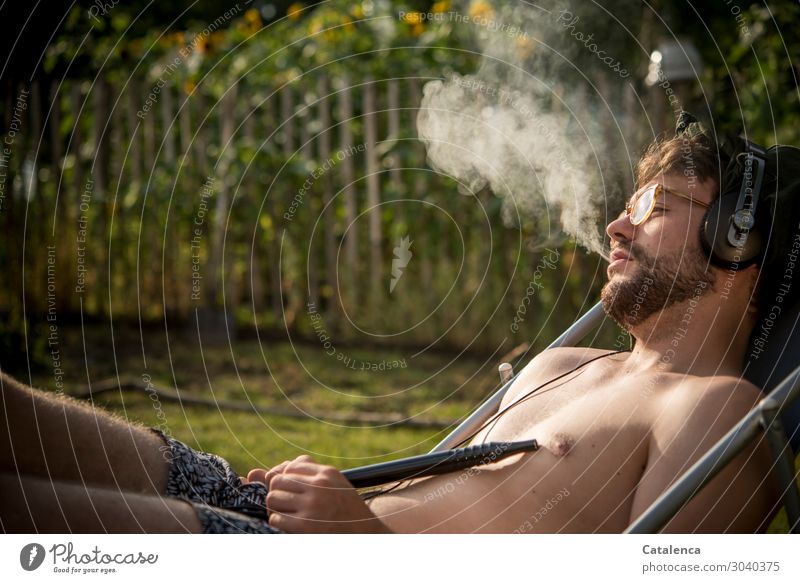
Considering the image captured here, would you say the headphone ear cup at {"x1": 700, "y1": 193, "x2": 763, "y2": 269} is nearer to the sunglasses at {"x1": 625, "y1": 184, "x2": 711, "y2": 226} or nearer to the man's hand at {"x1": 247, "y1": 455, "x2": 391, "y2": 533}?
the sunglasses at {"x1": 625, "y1": 184, "x2": 711, "y2": 226}

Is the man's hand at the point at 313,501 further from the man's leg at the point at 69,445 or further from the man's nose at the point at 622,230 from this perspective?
the man's nose at the point at 622,230

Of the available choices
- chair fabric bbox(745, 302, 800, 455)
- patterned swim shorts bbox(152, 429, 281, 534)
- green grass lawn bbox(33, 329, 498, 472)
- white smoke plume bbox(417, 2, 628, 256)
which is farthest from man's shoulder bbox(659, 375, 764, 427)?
white smoke plume bbox(417, 2, 628, 256)

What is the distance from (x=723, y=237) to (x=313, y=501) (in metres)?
0.96

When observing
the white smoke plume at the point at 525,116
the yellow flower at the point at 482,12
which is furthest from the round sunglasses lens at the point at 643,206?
the yellow flower at the point at 482,12

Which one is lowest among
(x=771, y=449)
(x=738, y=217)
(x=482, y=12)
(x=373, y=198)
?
(x=771, y=449)

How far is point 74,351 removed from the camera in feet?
14.9

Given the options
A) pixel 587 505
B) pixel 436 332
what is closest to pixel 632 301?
pixel 587 505

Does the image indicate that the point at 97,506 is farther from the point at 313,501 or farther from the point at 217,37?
the point at 217,37

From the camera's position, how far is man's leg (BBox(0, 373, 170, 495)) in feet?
5.41

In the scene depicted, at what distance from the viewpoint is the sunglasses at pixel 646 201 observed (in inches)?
74.0

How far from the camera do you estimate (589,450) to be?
5.55ft

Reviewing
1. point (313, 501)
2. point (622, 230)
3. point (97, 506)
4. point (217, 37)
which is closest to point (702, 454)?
point (622, 230)
